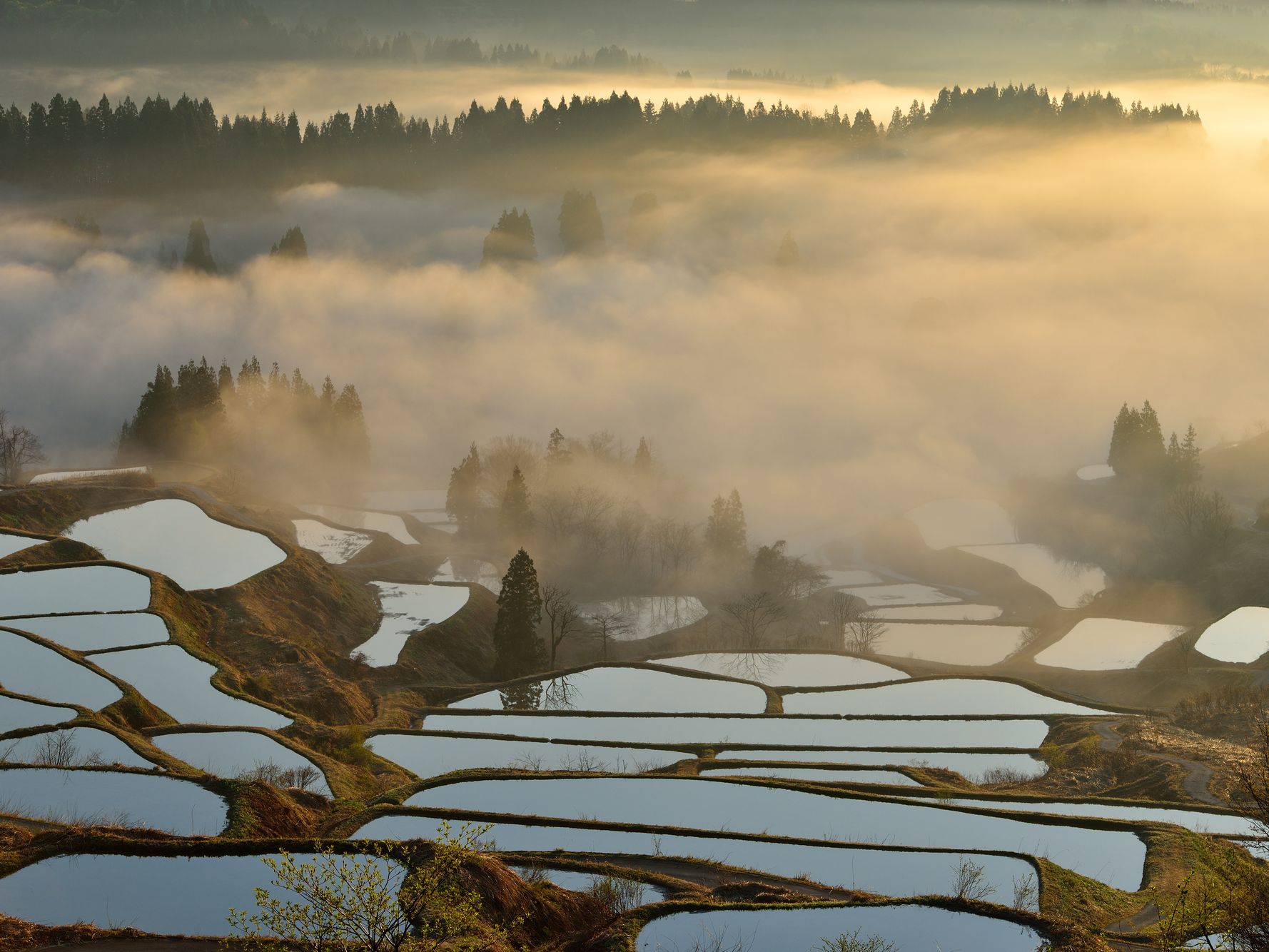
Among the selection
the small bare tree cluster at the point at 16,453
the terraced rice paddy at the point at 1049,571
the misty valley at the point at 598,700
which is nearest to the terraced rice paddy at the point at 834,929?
the misty valley at the point at 598,700

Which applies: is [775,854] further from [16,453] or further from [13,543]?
[16,453]

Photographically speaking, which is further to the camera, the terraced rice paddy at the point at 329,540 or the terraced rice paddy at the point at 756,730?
the terraced rice paddy at the point at 329,540

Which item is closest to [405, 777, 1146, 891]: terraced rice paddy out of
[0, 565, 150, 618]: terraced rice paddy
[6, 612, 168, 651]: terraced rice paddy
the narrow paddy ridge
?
[6, 612, 168, 651]: terraced rice paddy

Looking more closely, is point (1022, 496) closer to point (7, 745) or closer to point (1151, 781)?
point (1151, 781)

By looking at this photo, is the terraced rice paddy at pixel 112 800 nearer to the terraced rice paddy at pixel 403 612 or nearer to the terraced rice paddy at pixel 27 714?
the terraced rice paddy at pixel 27 714

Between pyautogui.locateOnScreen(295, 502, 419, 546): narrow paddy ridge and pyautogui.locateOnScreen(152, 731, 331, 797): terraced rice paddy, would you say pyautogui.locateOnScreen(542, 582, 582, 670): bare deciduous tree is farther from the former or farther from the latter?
pyautogui.locateOnScreen(152, 731, 331, 797): terraced rice paddy
